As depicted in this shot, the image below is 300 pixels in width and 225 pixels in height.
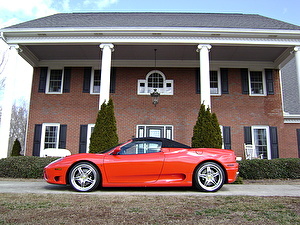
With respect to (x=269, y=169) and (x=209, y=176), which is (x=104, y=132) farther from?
(x=269, y=169)

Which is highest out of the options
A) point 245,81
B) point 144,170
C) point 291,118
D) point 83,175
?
point 245,81

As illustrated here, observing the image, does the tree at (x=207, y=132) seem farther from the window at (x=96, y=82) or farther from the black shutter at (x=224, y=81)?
the window at (x=96, y=82)

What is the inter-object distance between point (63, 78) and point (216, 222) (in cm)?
1226

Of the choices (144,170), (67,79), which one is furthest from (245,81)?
(144,170)

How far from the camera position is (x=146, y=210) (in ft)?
11.1

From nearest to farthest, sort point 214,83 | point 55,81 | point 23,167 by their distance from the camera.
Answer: point 23,167, point 214,83, point 55,81

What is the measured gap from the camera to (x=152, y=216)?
3.09m

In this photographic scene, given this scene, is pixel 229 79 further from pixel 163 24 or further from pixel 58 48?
pixel 58 48

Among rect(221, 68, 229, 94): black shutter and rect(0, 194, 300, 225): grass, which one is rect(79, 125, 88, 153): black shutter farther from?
rect(0, 194, 300, 225): grass

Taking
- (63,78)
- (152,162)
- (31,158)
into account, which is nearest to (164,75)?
(63,78)

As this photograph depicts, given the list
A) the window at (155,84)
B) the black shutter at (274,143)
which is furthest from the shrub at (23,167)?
the black shutter at (274,143)

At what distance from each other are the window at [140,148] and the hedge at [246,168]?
14.2ft

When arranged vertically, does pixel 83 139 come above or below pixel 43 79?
below

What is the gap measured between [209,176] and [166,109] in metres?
8.13
